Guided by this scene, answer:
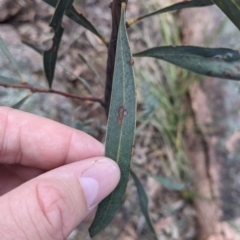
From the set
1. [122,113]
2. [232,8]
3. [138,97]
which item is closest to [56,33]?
[122,113]

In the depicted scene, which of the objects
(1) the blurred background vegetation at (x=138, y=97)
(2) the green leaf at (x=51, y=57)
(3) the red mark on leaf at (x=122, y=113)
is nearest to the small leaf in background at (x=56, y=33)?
(2) the green leaf at (x=51, y=57)

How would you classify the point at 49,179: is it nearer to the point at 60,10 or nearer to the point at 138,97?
the point at 60,10

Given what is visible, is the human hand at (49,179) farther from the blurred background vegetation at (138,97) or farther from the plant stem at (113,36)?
the blurred background vegetation at (138,97)

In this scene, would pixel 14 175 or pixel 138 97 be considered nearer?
pixel 14 175

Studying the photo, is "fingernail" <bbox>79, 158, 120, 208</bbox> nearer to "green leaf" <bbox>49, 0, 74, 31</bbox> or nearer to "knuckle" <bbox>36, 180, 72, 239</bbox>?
"knuckle" <bbox>36, 180, 72, 239</bbox>

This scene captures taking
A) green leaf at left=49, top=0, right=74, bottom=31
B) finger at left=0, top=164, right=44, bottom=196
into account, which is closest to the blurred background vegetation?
finger at left=0, top=164, right=44, bottom=196

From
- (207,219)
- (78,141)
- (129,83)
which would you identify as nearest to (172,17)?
(207,219)

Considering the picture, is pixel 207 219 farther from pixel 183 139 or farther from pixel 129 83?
pixel 129 83
